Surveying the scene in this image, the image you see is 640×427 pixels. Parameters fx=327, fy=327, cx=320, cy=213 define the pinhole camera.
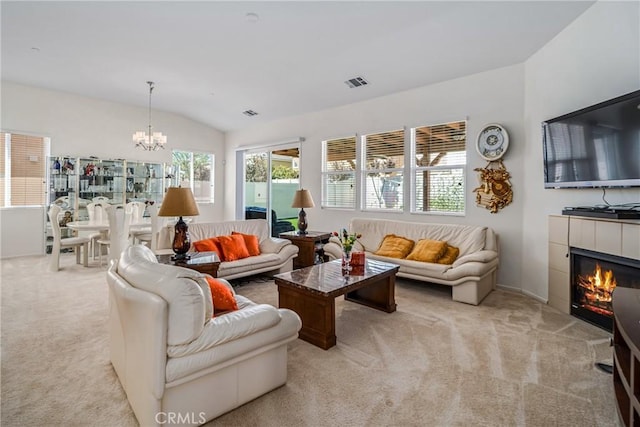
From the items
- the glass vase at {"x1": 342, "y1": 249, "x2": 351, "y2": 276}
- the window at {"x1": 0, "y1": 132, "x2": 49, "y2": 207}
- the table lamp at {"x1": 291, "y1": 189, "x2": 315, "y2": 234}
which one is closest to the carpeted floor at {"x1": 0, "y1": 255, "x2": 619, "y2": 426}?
the glass vase at {"x1": 342, "y1": 249, "x2": 351, "y2": 276}

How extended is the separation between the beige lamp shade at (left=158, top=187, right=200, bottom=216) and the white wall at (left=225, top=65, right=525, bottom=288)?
3471 millimetres

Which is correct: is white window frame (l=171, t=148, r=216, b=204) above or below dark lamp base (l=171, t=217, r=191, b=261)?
above

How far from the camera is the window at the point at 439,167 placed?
16.1 ft

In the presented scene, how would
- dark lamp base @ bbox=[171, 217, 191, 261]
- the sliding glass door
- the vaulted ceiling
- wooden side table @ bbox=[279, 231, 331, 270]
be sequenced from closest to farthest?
dark lamp base @ bbox=[171, 217, 191, 261] < the vaulted ceiling < wooden side table @ bbox=[279, 231, 331, 270] < the sliding glass door

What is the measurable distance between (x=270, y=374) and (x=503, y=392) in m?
1.47

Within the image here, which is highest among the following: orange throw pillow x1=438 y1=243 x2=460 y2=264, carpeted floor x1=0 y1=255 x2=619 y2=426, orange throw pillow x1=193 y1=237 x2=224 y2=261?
orange throw pillow x1=193 y1=237 x2=224 y2=261

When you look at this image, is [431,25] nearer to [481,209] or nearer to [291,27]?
[291,27]

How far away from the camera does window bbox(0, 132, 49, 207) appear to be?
19.8 ft

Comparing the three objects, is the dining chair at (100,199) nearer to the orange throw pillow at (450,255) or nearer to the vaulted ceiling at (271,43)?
the vaulted ceiling at (271,43)

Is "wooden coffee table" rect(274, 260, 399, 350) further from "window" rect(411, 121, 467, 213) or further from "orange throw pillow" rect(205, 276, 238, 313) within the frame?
"window" rect(411, 121, 467, 213)

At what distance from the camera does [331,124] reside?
21.0ft

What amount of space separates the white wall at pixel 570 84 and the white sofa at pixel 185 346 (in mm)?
3446

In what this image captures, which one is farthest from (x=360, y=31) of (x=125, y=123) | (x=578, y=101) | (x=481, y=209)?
(x=125, y=123)

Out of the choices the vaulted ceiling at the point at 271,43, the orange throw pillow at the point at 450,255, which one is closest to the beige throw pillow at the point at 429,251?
the orange throw pillow at the point at 450,255
